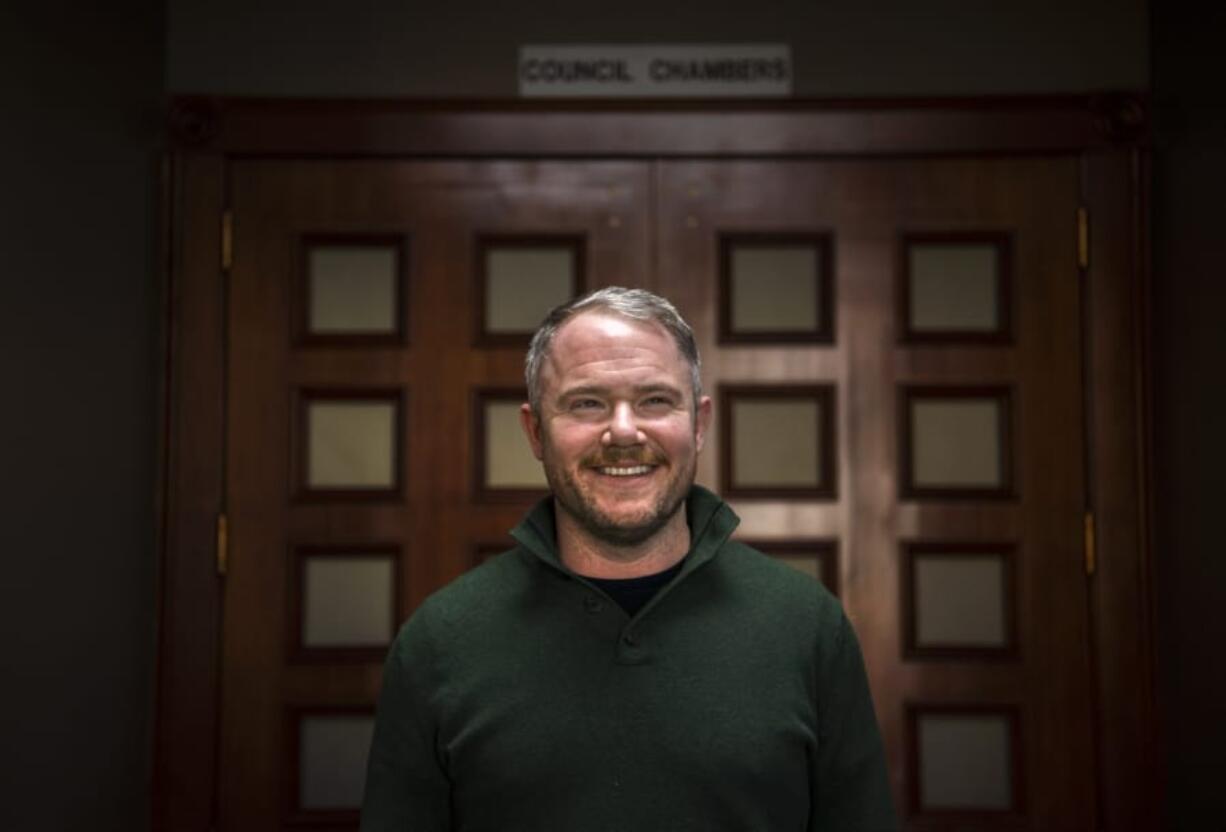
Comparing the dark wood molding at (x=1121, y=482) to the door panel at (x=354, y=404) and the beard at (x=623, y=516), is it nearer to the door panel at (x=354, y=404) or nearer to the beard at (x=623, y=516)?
the door panel at (x=354, y=404)

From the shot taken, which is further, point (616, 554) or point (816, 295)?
point (816, 295)

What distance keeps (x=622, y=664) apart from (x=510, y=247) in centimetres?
162

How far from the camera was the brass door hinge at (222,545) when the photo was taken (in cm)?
267

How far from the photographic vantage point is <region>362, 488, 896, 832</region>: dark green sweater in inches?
52.3

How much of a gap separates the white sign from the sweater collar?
1.51 meters

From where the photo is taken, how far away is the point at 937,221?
2.75m

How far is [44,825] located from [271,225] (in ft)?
4.88

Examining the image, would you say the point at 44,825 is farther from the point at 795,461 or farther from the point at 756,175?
the point at 756,175

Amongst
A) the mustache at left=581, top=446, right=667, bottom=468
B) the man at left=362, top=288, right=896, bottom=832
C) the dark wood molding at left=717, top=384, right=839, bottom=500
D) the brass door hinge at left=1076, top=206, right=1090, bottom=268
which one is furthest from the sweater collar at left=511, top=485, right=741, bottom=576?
the brass door hinge at left=1076, top=206, right=1090, bottom=268

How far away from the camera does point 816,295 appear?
9.14 feet

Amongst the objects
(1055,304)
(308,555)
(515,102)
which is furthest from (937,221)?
(308,555)

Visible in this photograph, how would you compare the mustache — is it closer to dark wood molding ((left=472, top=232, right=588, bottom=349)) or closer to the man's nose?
the man's nose

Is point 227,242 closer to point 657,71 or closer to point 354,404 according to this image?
point 354,404

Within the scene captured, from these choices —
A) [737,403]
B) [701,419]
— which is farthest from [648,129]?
[701,419]
